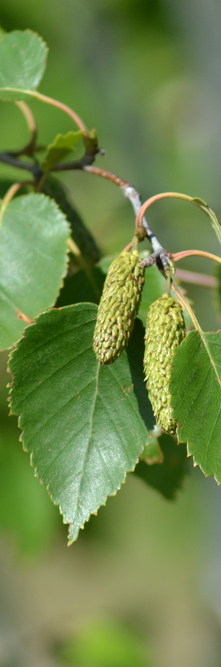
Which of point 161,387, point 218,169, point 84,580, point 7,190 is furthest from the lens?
point 84,580

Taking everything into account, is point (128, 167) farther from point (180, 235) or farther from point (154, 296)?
point (154, 296)

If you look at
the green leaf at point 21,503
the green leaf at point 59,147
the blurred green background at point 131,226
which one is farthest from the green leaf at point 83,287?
the blurred green background at point 131,226

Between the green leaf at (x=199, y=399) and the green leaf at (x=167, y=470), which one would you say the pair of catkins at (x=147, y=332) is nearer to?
the green leaf at (x=199, y=399)

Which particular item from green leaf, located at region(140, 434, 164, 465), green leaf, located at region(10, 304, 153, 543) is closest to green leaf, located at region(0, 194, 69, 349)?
green leaf, located at region(10, 304, 153, 543)

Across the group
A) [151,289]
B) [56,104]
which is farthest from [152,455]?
[56,104]

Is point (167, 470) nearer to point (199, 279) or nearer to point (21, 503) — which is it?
point (199, 279)

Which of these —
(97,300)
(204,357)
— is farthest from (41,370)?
(97,300)
